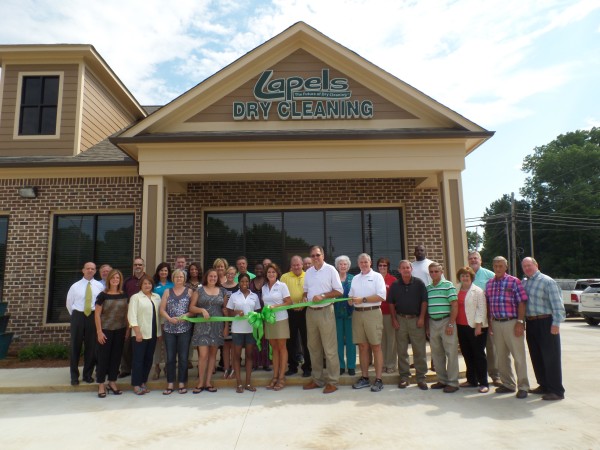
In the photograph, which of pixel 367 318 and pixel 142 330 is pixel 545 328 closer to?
pixel 367 318

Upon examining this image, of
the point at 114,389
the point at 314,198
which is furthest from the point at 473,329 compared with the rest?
the point at 114,389

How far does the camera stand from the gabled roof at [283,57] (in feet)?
27.5

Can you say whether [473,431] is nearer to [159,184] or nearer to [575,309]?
[159,184]

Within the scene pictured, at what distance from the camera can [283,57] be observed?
8977 mm

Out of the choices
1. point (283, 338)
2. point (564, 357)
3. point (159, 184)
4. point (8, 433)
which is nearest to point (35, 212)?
point (159, 184)

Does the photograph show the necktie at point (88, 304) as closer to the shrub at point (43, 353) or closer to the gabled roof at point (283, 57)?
the shrub at point (43, 353)

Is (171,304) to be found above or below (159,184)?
below

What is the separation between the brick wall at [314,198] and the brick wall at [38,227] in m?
1.15

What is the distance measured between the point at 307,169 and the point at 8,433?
5.82 metres

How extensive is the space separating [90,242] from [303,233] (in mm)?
4810

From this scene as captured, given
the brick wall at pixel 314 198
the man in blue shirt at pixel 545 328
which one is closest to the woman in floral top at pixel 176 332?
the brick wall at pixel 314 198

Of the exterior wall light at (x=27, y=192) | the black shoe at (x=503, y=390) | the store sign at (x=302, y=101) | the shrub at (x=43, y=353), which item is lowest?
the black shoe at (x=503, y=390)

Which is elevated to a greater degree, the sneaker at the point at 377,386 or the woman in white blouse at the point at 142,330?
the woman in white blouse at the point at 142,330

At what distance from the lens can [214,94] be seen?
28.6 ft
